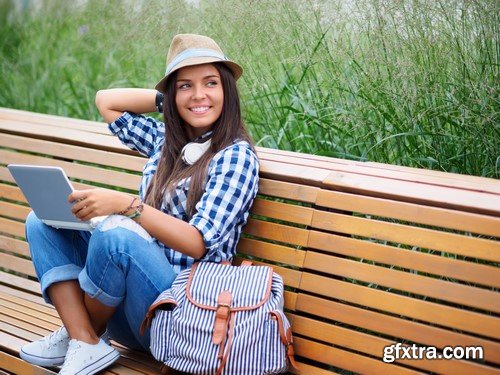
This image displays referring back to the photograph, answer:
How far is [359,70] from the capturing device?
3.54 metres

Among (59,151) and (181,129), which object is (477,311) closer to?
(181,129)

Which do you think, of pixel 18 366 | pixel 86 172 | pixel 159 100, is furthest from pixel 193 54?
pixel 18 366

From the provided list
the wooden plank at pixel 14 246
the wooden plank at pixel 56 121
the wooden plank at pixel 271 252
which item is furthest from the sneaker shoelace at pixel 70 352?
the wooden plank at pixel 56 121

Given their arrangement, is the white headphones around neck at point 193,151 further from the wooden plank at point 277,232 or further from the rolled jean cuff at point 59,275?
the rolled jean cuff at point 59,275

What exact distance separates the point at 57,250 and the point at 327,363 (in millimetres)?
926

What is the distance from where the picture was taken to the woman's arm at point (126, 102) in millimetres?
3299

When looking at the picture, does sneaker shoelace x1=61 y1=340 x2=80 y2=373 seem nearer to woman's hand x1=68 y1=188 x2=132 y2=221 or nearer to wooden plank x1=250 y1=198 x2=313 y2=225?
woman's hand x1=68 y1=188 x2=132 y2=221

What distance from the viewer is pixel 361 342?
8.62 feet

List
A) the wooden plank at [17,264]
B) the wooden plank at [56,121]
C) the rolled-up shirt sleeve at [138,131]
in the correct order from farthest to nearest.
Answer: the wooden plank at [56,121], the wooden plank at [17,264], the rolled-up shirt sleeve at [138,131]

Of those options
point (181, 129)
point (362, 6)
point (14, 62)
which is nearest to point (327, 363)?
point (181, 129)

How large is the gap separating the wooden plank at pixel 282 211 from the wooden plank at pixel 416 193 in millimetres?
111

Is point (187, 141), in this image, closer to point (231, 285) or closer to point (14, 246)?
point (231, 285)

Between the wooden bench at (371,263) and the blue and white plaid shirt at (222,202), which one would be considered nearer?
the wooden bench at (371,263)

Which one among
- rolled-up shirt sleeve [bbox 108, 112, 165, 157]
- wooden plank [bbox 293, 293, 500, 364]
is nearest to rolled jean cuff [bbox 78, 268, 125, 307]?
wooden plank [bbox 293, 293, 500, 364]
